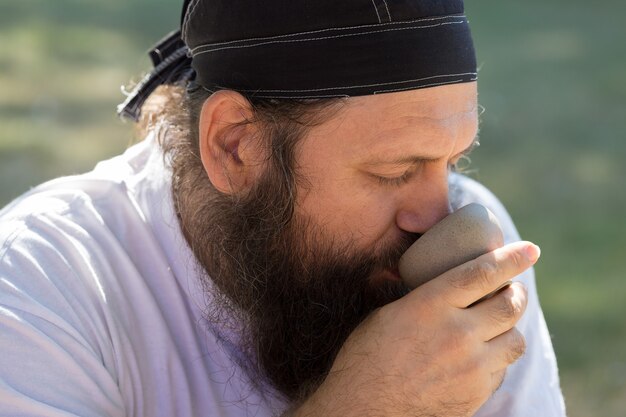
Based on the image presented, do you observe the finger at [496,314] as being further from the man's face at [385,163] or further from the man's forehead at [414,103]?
the man's forehead at [414,103]

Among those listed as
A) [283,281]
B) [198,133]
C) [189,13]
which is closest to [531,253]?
[283,281]

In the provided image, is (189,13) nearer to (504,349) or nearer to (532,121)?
(504,349)

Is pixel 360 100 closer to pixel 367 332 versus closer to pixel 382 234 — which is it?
pixel 382 234

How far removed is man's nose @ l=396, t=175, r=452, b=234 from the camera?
283cm

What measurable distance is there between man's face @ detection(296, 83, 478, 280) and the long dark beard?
0.19 ft

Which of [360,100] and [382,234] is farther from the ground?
[360,100]

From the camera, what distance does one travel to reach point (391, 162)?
279 centimetres

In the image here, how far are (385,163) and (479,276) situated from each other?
40 cm

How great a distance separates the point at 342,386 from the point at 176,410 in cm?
50

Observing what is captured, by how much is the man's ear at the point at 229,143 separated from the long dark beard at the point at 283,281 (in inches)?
1.9

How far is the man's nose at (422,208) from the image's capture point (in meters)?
2.83

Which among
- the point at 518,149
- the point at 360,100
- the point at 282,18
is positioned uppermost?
the point at 282,18

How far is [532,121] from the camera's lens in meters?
9.60

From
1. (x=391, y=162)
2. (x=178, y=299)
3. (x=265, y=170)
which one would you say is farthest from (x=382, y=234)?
(x=178, y=299)
